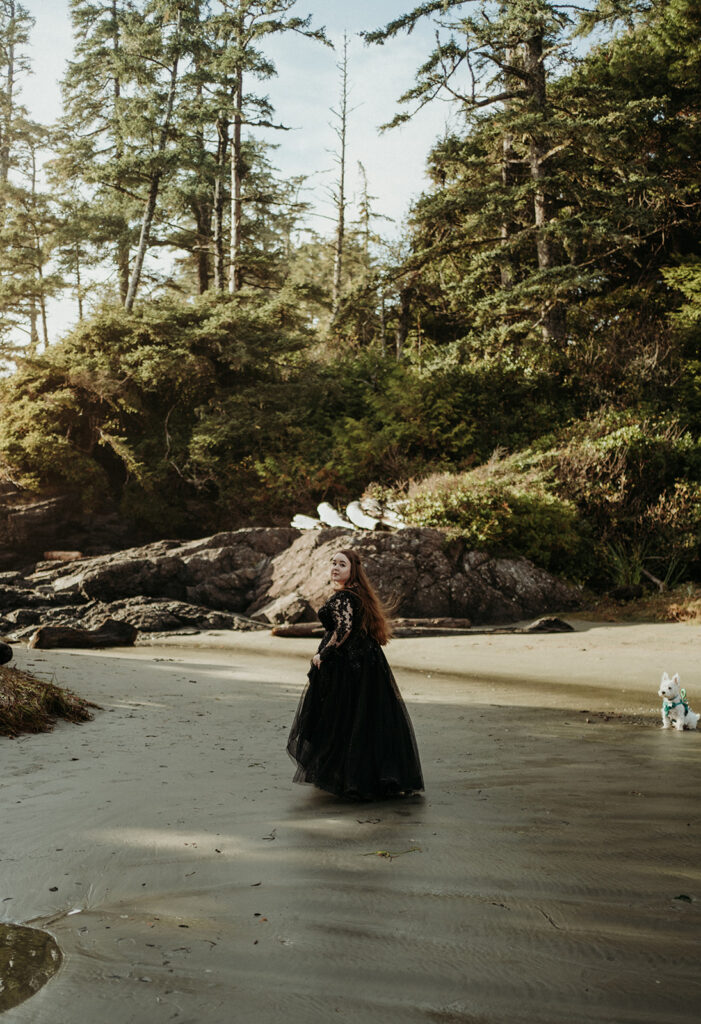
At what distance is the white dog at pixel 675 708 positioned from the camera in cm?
654

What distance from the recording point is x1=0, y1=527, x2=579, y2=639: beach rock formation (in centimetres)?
1464

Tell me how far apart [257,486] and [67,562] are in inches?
204

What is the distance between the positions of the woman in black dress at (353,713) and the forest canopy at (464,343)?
38.2 feet

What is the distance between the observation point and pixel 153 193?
1012 inches

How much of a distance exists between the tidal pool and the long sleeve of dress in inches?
98.4

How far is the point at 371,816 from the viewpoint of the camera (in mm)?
4527

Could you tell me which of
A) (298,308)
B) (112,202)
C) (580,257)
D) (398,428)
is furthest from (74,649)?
(112,202)

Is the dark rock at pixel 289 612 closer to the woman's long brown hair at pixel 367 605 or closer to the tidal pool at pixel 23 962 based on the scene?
the woman's long brown hair at pixel 367 605

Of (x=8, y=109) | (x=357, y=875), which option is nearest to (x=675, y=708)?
(x=357, y=875)

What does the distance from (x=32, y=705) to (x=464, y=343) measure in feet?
64.3

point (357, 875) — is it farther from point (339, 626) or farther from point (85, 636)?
point (85, 636)

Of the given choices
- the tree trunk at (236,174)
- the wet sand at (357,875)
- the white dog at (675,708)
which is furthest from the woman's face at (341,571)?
the tree trunk at (236,174)

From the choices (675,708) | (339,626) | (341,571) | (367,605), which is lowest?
(675,708)

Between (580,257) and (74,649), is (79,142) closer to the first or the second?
(580,257)
